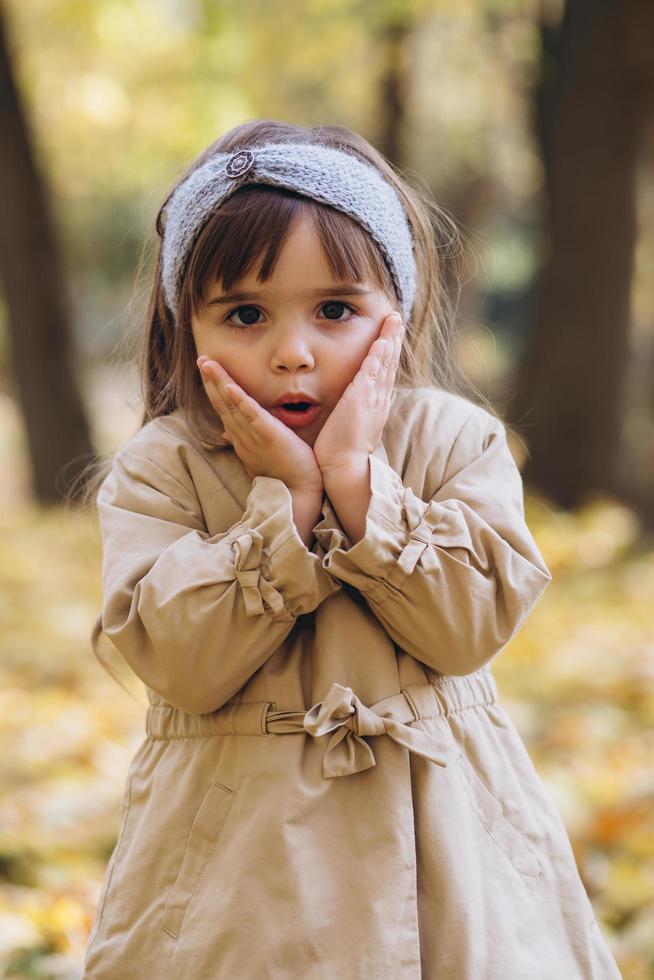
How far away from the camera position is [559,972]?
72.9 inches

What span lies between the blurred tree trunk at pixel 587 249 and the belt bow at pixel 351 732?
18.0ft

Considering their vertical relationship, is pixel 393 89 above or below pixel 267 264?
below

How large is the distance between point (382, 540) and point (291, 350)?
14.2 inches

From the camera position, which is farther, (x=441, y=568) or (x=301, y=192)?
(x=301, y=192)

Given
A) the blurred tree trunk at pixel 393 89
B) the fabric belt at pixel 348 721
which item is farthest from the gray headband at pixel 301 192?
the blurred tree trunk at pixel 393 89

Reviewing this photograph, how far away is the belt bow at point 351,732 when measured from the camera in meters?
1.78

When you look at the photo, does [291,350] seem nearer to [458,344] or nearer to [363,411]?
[363,411]

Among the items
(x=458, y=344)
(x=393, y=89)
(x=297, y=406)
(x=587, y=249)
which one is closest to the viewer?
(x=297, y=406)

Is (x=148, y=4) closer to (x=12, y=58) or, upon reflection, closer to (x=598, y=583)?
(x=12, y=58)

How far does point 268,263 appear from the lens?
6.08 ft

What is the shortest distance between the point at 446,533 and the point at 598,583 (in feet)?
15.4

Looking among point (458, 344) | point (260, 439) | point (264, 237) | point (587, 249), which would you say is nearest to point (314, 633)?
point (260, 439)

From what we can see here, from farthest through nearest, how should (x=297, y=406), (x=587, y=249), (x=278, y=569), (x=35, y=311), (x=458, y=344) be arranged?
1. (x=35, y=311)
2. (x=587, y=249)
3. (x=458, y=344)
4. (x=297, y=406)
5. (x=278, y=569)

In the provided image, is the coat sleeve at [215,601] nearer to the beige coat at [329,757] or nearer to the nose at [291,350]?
the beige coat at [329,757]
